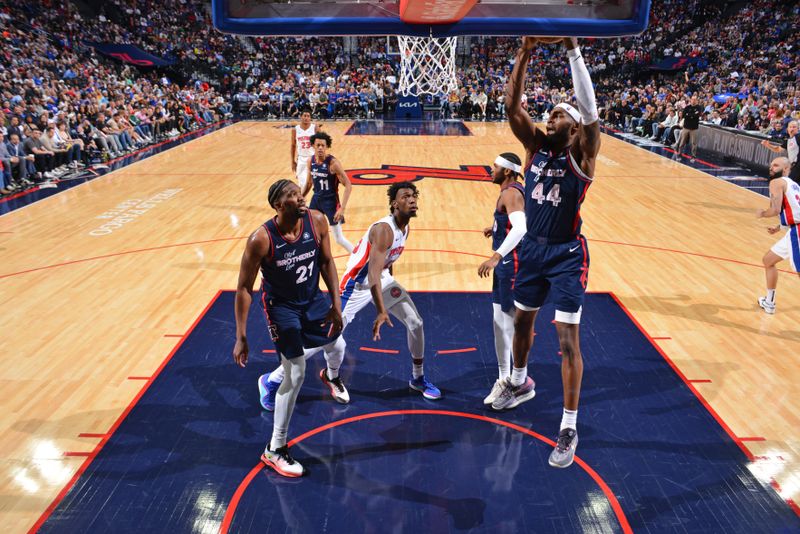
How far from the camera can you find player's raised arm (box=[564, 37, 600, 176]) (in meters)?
3.52

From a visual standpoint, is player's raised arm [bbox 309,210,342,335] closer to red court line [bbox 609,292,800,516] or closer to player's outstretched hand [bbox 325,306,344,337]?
player's outstretched hand [bbox 325,306,344,337]

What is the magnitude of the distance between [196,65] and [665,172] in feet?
71.4

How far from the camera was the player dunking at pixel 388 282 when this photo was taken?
4.37 metres

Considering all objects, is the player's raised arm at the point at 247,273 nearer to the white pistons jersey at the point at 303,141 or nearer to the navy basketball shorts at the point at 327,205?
the navy basketball shorts at the point at 327,205

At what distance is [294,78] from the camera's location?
2823cm

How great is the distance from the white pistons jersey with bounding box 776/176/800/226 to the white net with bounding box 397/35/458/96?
728 cm

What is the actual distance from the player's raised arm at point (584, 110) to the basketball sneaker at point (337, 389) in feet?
7.81

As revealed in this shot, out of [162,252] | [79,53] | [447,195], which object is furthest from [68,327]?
[79,53]

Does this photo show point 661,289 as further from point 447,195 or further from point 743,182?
point 743,182

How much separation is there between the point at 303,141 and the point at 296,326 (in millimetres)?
5881

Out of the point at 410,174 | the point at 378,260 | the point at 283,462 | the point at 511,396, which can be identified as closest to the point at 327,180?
the point at 378,260

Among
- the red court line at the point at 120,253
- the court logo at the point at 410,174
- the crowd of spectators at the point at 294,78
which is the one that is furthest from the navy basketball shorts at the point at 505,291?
the crowd of spectators at the point at 294,78

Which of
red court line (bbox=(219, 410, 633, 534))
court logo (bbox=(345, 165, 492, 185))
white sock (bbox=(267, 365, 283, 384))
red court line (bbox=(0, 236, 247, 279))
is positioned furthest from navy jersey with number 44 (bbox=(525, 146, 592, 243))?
court logo (bbox=(345, 165, 492, 185))

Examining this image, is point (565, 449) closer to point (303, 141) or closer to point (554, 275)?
point (554, 275)
